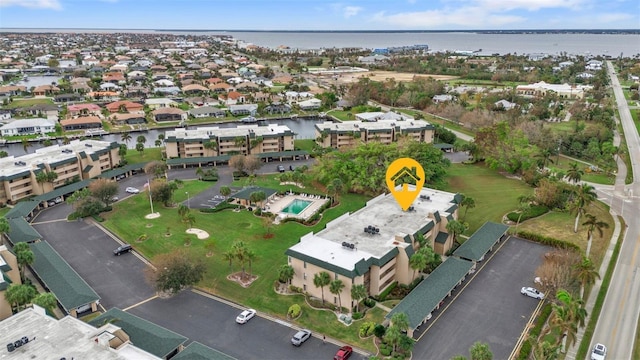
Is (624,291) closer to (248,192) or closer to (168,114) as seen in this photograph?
(248,192)

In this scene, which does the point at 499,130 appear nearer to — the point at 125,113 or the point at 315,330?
the point at 315,330

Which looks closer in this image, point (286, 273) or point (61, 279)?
point (286, 273)

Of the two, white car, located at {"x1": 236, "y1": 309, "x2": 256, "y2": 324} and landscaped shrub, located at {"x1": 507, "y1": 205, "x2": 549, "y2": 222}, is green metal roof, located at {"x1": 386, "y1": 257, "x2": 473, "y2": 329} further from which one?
landscaped shrub, located at {"x1": 507, "y1": 205, "x2": 549, "y2": 222}

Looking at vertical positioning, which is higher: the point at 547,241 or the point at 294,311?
the point at 547,241

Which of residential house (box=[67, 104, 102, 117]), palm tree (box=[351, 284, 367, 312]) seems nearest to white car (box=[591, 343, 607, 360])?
palm tree (box=[351, 284, 367, 312])

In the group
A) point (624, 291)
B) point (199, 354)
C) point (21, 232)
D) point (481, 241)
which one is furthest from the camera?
point (21, 232)

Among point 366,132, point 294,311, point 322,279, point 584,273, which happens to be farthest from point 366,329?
point 366,132
